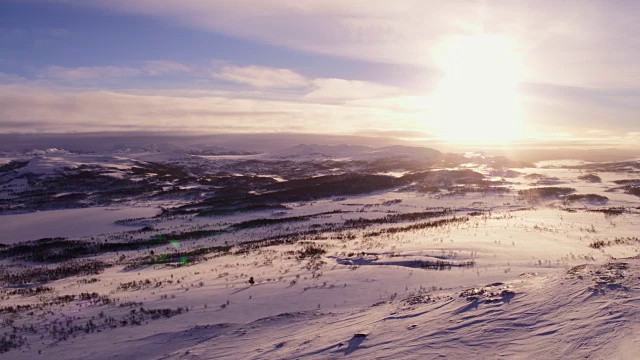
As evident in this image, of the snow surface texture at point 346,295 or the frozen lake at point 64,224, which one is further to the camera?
the frozen lake at point 64,224

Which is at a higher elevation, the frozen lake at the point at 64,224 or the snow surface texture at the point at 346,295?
the snow surface texture at the point at 346,295

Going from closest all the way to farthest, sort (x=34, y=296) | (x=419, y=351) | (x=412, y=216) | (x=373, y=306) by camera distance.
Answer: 1. (x=419, y=351)
2. (x=373, y=306)
3. (x=34, y=296)
4. (x=412, y=216)

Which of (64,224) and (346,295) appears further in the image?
(64,224)

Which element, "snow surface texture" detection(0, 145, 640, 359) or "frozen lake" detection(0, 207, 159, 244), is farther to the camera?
"frozen lake" detection(0, 207, 159, 244)

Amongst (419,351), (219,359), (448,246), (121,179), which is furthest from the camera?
(121,179)

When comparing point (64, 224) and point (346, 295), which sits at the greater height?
point (346, 295)

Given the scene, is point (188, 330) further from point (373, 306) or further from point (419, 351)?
point (419, 351)

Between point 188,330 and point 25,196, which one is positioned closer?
point 188,330

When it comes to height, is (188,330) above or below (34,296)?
above

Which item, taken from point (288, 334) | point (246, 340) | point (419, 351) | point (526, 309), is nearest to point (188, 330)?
point (246, 340)

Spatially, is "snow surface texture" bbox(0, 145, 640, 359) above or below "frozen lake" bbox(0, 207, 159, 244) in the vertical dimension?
above
